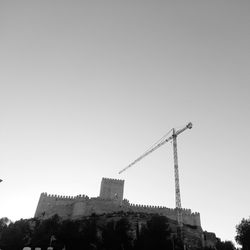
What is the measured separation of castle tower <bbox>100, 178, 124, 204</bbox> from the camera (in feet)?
314

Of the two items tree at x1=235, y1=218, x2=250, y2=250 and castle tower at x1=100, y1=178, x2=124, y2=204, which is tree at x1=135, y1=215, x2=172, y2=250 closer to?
tree at x1=235, y1=218, x2=250, y2=250

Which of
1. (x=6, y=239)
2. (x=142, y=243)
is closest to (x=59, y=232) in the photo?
(x=6, y=239)

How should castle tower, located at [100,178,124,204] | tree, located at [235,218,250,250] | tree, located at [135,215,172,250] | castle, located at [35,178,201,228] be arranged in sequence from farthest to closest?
castle tower, located at [100,178,124,204]
castle, located at [35,178,201,228]
tree, located at [235,218,250,250]
tree, located at [135,215,172,250]

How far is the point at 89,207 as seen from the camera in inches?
3312

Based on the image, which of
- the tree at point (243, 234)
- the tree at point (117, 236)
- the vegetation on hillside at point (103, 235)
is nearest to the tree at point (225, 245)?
the vegetation on hillside at point (103, 235)

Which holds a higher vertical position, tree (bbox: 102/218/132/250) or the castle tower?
the castle tower

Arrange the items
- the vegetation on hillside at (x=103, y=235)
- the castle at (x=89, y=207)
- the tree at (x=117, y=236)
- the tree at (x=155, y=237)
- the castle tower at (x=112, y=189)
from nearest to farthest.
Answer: the tree at (x=155, y=237) → the tree at (x=117, y=236) → the vegetation on hillside at (x=103, y=235) → the castle at (x=89, y=207) → the castle tower at (x=112, y=189)

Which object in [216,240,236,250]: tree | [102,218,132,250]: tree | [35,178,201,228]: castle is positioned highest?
[35,178,201,228]: castle

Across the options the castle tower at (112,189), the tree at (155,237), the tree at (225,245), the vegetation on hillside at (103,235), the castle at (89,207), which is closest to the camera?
the tree at (155,237)

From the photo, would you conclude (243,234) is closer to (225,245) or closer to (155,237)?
(225,245)

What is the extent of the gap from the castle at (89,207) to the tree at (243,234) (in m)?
16.1

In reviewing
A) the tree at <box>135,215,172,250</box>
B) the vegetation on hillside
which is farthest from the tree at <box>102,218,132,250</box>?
the tree at <box>135,215,172,250</box>

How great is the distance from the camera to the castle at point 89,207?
83.2 meters

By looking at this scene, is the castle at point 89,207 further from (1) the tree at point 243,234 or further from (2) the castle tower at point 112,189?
(1) the tree at point 243,234
